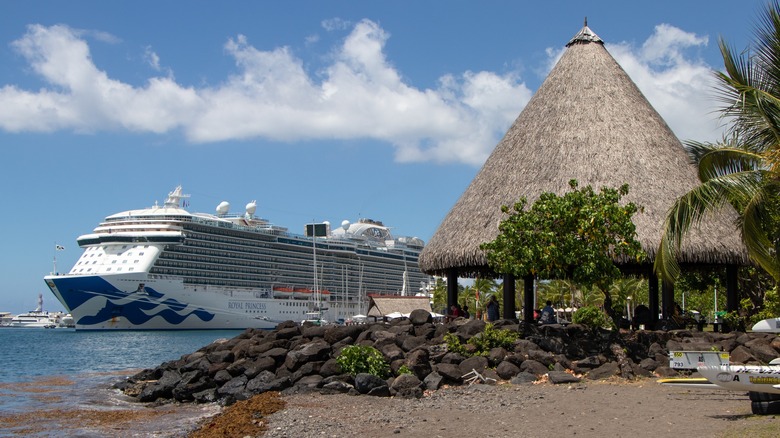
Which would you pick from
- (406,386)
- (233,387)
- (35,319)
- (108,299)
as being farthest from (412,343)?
(35,319)

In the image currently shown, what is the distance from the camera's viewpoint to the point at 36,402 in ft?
57.2

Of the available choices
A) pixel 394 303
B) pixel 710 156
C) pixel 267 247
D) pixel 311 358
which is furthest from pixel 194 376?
pixel 267 247

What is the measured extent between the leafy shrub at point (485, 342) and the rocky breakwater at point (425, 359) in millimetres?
94

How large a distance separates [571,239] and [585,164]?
354cm

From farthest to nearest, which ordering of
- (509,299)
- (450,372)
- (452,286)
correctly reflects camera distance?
(452,286), (509,299), (450,372)

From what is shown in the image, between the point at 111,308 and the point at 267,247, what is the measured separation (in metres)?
16.8

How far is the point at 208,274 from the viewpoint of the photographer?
67.4 metres

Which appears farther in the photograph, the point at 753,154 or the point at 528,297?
the point at 528,297

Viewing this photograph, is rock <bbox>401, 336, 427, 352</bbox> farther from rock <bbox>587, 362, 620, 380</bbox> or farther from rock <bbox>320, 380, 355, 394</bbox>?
rock <bbox>587, 362, 620, 380</bbox>

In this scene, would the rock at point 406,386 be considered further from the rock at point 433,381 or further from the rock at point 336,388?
the rock at point 336,388

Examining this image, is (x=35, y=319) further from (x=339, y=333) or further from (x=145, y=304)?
(x=339, y=333)

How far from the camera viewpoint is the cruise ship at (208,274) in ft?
202

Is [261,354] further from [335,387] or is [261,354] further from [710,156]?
[710,156]

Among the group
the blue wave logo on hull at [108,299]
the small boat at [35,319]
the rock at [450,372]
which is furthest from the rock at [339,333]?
the small boat at [35,319]
